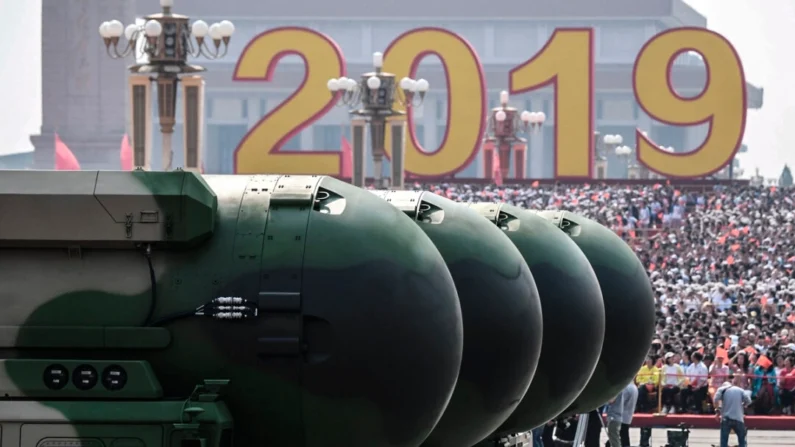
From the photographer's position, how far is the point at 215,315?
8.70 meters

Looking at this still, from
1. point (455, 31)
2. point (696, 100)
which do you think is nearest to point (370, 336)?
point (696, 100)

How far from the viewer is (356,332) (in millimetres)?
8680

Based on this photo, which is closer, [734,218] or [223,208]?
[223,208]

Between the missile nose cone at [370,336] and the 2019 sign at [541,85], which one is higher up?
the 2019 sign at [541,85]

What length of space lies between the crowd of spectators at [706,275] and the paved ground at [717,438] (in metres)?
0.76

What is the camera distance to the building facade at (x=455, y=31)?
390ft

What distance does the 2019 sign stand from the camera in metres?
57.9

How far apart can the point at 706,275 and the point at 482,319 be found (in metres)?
28.0

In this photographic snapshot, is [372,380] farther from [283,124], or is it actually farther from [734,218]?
[283,124]

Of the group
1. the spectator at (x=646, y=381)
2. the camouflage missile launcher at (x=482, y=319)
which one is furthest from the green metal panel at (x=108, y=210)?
the spectator at (x=646, y=381)

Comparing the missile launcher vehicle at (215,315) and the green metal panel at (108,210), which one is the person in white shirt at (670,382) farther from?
the green metal panel at (108,210)

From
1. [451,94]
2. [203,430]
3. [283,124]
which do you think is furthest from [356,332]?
[451,94]

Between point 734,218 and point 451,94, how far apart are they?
17.8 metres

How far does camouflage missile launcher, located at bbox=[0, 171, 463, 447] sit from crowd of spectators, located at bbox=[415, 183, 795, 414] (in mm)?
16281
